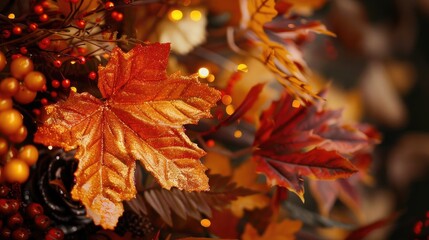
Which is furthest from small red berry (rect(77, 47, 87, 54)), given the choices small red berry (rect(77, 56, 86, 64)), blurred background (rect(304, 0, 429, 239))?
blurred background (rect(304, 0, 429, 239))

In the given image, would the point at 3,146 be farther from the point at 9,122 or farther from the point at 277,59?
the point at 277,59

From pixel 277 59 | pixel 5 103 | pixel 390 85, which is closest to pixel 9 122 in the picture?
pixel 5 103

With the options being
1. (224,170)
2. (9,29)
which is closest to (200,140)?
(224,170)

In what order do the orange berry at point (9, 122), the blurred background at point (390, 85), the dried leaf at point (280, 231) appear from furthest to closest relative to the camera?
the blurred background at point (390, 85) < the dried leaf at point (280, 231) < the orange berry at point (9, 122)

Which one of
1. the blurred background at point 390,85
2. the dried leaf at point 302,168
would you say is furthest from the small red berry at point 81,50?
the blurred background at point 390,85

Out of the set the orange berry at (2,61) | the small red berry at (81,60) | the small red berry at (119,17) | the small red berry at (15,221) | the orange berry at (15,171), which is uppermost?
the small red berry at (119,17)

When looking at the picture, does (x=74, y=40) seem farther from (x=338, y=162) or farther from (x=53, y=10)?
(x=338, y=162)

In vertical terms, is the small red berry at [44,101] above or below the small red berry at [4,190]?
above

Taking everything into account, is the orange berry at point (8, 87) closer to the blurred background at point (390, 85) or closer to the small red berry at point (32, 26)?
the small red berry at point (32, 26)
